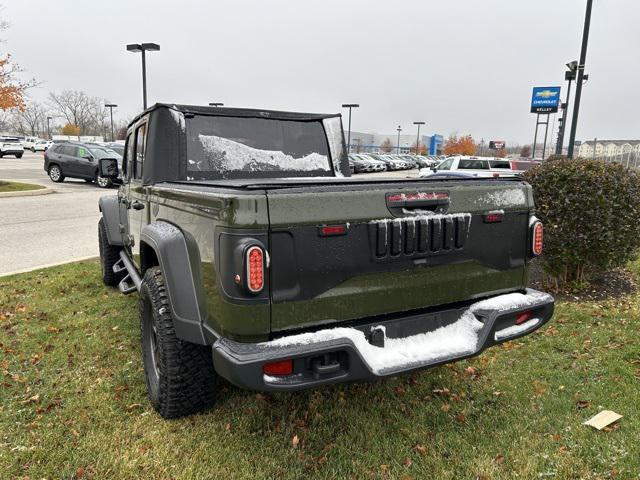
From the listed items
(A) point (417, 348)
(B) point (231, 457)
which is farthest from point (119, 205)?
(A) point (417, 348)

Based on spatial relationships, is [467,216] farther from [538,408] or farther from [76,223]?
[76,223]

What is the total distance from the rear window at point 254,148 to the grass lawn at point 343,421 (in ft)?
5.47

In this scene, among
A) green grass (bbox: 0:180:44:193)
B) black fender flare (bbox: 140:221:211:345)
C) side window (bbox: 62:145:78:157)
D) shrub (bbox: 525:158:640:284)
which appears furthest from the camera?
side window (bbox: 62:145:78:157)

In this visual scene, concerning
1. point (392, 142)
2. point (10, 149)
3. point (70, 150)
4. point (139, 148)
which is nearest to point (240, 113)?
point (139, 148)

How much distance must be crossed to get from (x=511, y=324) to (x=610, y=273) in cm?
441

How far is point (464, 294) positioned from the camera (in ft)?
9.68

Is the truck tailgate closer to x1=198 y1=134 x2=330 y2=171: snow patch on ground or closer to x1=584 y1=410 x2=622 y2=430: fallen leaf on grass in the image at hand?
x1=584 y1=410 x2=622 y2=430: fallen leaf on grass

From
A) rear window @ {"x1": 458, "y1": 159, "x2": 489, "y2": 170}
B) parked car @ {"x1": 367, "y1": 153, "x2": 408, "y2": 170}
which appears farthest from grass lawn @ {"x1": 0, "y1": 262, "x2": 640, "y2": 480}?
parked car @ {"x1": 367, "y1": 153, "x2": 408, "y2": 170}

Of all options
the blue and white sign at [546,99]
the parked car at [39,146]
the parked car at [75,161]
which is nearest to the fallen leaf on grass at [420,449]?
the parked car at [75,161]

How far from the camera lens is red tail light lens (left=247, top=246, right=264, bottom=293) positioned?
223 cm

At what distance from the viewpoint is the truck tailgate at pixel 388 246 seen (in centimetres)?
A: 236

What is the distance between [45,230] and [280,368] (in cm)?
937

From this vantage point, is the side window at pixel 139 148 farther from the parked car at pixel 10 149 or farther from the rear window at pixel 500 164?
the parked car at pixel 10 149

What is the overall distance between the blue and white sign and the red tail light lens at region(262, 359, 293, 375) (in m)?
29.3
